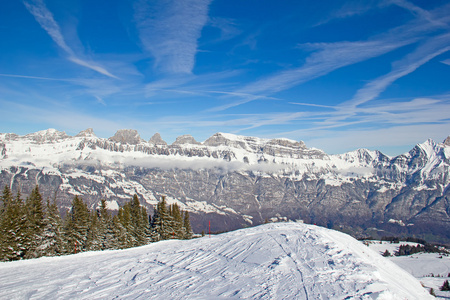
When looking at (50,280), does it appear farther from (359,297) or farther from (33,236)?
(33,236)

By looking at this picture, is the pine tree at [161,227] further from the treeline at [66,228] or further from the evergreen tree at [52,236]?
the evergreen tree at [52,236]

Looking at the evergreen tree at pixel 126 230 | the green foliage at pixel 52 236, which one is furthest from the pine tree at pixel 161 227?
the green foliage at pixel 52 236

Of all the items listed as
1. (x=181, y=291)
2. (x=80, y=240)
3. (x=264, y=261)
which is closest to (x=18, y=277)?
(x=181, y=291)

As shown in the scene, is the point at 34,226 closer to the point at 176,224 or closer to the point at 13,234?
the point at 13,234

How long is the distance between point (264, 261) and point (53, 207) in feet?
139

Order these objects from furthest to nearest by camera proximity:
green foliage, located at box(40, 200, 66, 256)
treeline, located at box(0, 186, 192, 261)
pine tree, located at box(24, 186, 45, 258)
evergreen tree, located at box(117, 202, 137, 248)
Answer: evergreen tree, located at box(117, 202, 137, 248)
green foliage, located at box(40, 200, 66, 256)
pine tree, located at box(24, 186, 45, 258)
treeline, located at box(0, 186, 192, 261)

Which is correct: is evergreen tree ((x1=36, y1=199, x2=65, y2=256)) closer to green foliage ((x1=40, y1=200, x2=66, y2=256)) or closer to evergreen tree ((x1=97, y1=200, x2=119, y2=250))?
green foliage ((x1=40, y1=200, x2=66, y2=256))

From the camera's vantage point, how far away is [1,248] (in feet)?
110

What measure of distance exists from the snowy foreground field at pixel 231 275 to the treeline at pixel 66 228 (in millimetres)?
18050

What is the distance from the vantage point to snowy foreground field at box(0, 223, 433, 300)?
12055 millimetres

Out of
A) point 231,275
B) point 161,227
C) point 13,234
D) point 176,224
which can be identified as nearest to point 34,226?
point 13,234

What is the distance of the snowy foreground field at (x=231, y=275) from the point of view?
12.1m

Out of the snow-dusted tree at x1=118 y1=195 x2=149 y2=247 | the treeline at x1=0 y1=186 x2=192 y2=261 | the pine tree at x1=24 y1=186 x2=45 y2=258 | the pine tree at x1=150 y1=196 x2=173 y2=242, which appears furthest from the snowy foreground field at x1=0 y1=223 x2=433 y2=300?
the pine tree at x1=150 y1=196 x2=173 y2=242

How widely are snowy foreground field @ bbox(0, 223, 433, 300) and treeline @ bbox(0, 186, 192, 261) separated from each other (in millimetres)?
18050
